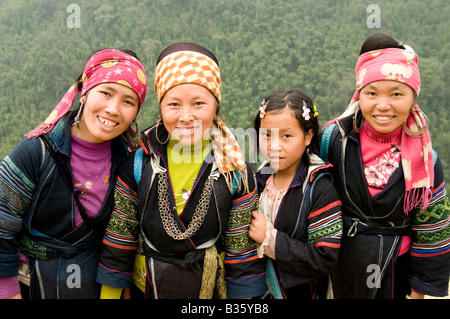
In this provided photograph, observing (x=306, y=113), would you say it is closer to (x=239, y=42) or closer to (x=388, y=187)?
(x=388, y=187)

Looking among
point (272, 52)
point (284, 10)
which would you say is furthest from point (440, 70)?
point (284, 10)

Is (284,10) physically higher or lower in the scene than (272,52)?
higher

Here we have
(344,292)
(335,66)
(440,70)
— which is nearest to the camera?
(344,292)

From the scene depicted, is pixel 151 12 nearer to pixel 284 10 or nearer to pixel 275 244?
pixel 284 10

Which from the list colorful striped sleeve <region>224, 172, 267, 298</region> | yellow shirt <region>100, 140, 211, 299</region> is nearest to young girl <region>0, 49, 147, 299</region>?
yellow shirt <region>100, 140, 211, 299</region>

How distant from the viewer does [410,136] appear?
190 centimetres

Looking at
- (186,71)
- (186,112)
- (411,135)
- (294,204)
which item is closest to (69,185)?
(186,112)

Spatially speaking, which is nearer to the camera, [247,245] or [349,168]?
[247,245]

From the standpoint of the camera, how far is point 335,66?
32.7m

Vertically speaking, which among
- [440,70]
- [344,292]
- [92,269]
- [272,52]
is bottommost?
[344,292]

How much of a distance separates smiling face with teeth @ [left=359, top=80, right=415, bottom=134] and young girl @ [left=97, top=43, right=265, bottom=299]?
0.72m

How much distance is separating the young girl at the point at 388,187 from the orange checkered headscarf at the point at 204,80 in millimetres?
625

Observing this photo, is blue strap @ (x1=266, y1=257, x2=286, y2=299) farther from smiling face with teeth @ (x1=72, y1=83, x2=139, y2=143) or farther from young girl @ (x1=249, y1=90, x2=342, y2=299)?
smiling face with teeth @ (x1=72, y1=83, x2=139, y2=143)
